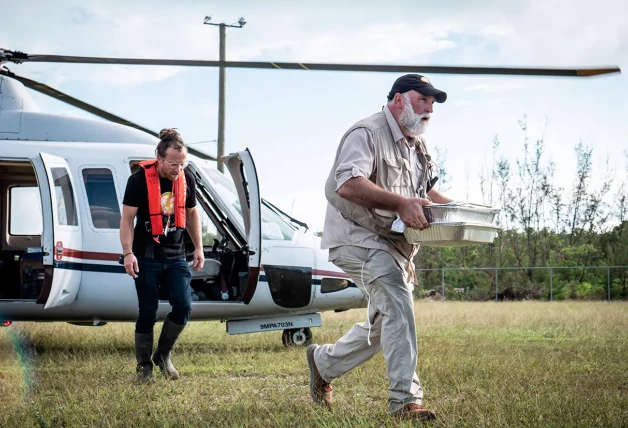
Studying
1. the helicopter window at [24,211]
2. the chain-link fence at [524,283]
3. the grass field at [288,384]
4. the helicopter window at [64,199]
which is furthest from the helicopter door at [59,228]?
the chain-link fence at [524,283]

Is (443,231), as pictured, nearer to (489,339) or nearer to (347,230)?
(347,230)

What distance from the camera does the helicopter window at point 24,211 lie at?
984 centimetres

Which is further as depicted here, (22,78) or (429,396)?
(22,78)

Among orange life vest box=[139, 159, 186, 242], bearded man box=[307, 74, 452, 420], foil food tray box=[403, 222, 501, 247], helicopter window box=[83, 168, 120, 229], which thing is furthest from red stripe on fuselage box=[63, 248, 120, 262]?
foil food tray box=[403, 222, 501, 247]

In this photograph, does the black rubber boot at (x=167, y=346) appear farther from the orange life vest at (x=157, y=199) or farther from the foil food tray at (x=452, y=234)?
the foil food tray at (x=452, y=234)

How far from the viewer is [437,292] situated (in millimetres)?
25922

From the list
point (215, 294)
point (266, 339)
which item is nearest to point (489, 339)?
point (266, 339)

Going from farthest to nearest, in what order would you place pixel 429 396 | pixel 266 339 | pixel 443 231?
pixel 266 339 < pixel 429 396 < pixel 443 231

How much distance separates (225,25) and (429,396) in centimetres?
1843

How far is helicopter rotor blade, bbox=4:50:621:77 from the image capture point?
→ 5.70m

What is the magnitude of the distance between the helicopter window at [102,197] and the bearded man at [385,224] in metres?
4.02

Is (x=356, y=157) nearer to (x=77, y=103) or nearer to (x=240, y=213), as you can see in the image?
(x=240, y=213)

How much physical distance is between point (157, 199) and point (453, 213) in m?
2.68

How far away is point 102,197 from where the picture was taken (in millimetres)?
8336
